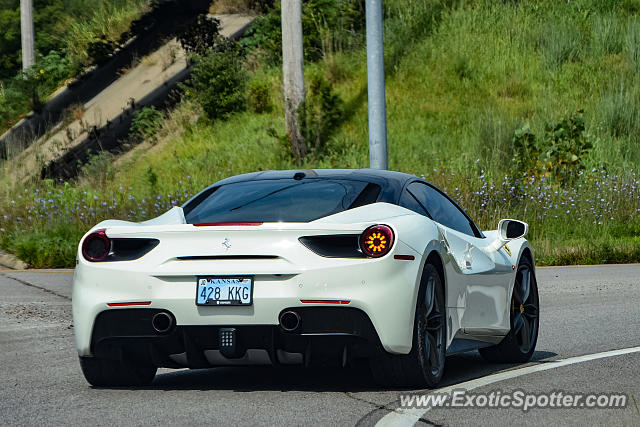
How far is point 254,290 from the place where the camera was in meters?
6.54

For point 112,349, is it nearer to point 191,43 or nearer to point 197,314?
point 197,314

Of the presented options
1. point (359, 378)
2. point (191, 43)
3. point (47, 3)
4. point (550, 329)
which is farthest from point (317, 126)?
point (47, 3)

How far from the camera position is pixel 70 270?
682 inches

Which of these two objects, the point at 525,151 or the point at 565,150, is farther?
the point at 525,151

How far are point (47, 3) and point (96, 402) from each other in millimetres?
50563

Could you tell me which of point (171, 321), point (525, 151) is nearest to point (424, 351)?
point (171, 321)

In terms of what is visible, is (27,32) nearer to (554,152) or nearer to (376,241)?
(554,152)

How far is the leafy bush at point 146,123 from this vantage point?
31234 millimetres

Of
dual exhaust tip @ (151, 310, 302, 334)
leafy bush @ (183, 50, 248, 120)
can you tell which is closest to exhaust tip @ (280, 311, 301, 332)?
dual exhaust tip @ (151, 310, 302, 334)

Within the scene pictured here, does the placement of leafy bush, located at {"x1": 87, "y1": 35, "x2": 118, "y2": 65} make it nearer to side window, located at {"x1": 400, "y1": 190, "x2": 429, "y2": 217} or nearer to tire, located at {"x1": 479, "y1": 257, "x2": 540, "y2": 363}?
tire, located at {"x1": 479, "y1": 257, "x2": 540, "y2": 363}

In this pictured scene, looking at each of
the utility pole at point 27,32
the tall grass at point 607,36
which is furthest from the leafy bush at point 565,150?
the utility pole at point 27,32

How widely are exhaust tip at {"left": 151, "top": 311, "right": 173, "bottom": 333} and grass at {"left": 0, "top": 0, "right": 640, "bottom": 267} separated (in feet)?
39.2

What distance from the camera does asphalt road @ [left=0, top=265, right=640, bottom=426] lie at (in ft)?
A: 20.3

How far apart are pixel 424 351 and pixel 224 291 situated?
48.2 inches
